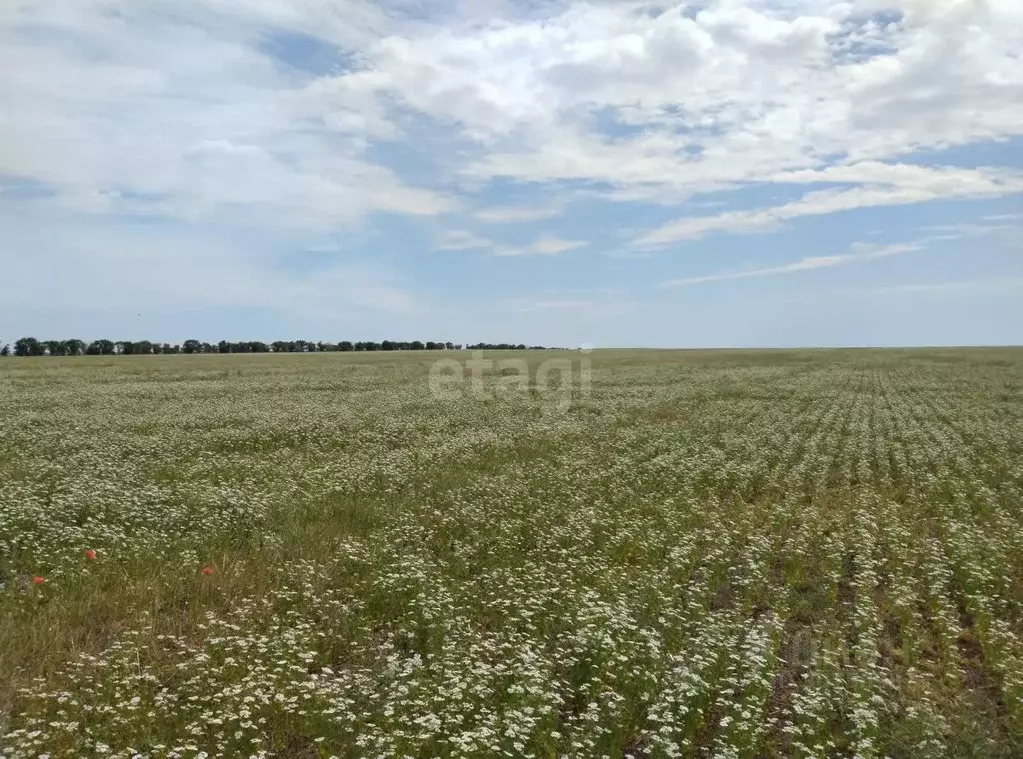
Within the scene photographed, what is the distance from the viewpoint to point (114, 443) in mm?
21500

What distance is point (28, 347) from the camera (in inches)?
4948

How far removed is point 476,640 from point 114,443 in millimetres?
16823

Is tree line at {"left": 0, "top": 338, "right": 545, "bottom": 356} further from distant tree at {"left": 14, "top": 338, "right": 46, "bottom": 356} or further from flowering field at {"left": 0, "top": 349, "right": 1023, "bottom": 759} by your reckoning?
flowering field at {"left": 0, "top": 349, "right": 1023, "bottom": 759}

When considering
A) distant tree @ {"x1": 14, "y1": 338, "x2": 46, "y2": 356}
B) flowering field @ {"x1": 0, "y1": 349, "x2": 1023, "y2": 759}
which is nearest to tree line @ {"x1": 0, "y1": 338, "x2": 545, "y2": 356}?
distant tree @ {"x1": 14, "y1": 338, "x2": 46, "y2": 356}

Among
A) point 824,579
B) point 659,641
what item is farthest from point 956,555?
point 659,641

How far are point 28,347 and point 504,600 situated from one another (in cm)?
14060

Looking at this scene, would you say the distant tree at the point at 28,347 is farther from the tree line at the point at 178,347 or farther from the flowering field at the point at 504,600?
the flowering field at the point at 504,600

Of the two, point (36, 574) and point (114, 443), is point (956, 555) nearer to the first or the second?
point (36, 574)

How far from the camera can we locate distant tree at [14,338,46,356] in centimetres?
12519

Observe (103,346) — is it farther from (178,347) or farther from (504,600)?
(504,600)

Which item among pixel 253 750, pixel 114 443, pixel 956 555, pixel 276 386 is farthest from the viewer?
pixel 276 386

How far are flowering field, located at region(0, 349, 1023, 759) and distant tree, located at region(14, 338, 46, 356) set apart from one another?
12140cm

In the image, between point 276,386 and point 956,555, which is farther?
point 276,386

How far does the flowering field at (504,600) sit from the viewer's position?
6844mm
